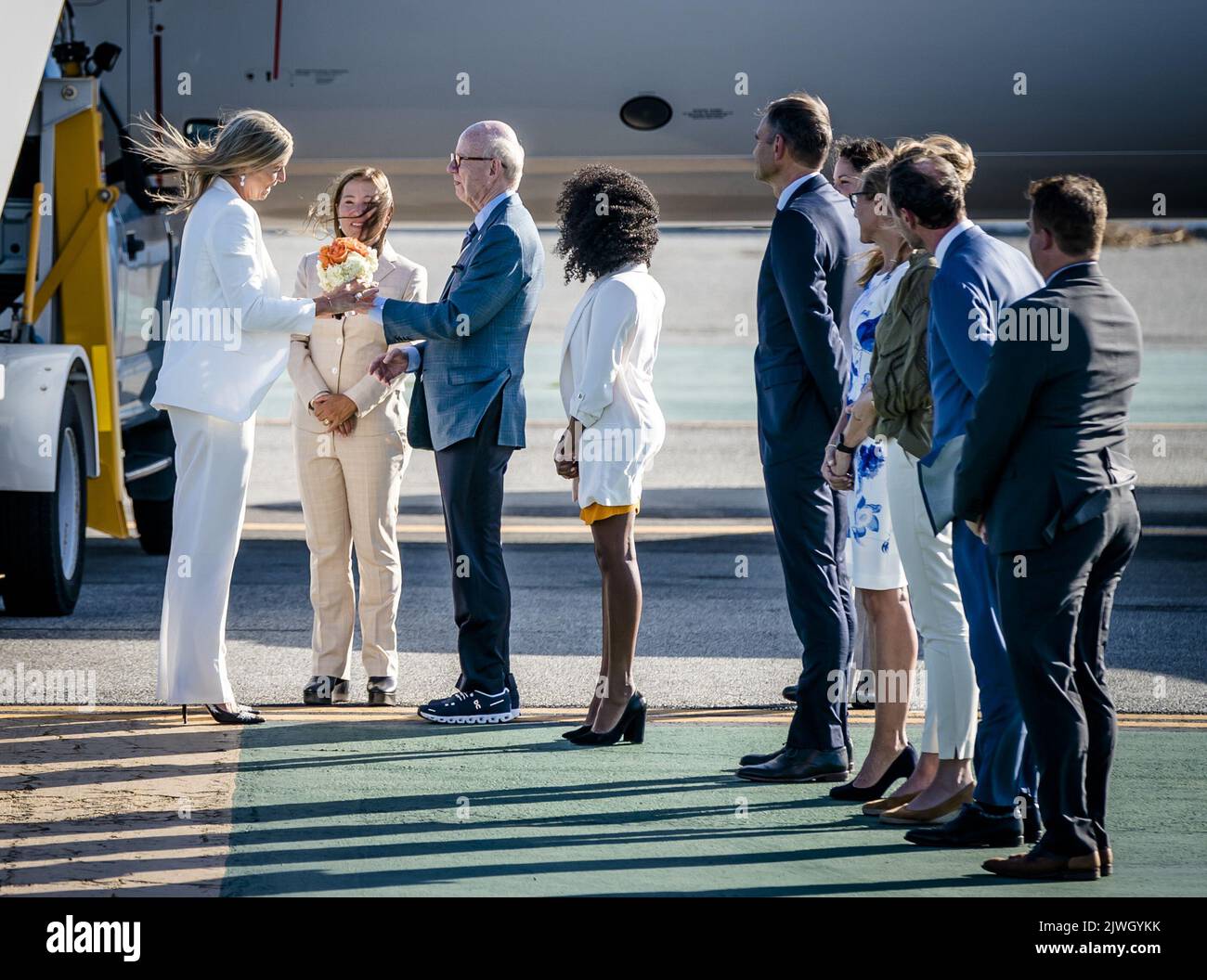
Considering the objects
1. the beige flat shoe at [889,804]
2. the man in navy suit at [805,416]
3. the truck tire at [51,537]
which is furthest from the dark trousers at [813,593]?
the truck tire at [51,537]

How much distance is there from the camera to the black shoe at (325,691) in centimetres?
606

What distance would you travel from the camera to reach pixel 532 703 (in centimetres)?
619

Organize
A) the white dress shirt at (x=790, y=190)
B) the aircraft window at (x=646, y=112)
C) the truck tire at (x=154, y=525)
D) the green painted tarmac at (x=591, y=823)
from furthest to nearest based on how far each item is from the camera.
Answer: the aircraft window at (x=646, y=112), the truck tire at (x=154, y=525), the white dress shirt at (x=790, y=190), the green painted tarmac at (x=591, y=823)

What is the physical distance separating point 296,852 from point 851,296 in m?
2.48

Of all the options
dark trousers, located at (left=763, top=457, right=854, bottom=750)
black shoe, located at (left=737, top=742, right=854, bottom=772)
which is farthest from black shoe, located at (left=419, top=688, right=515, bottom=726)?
dark trousers, located at (left=763, top=457, right=854, bottom=750)

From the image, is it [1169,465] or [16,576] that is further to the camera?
[1169,465]

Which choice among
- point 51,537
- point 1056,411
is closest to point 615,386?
point 1056,411

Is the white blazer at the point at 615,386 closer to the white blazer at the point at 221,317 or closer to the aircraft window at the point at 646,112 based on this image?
the white blazer at the point at 221,317

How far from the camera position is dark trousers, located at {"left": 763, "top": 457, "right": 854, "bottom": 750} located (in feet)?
16.6

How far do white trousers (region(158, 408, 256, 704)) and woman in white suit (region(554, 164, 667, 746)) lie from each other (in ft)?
3.49

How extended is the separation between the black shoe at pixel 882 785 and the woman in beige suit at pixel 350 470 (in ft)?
6.14

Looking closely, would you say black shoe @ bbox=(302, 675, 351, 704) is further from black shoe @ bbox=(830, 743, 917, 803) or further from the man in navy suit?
black shoe @ bbox=(830, 743, 917, 803)
